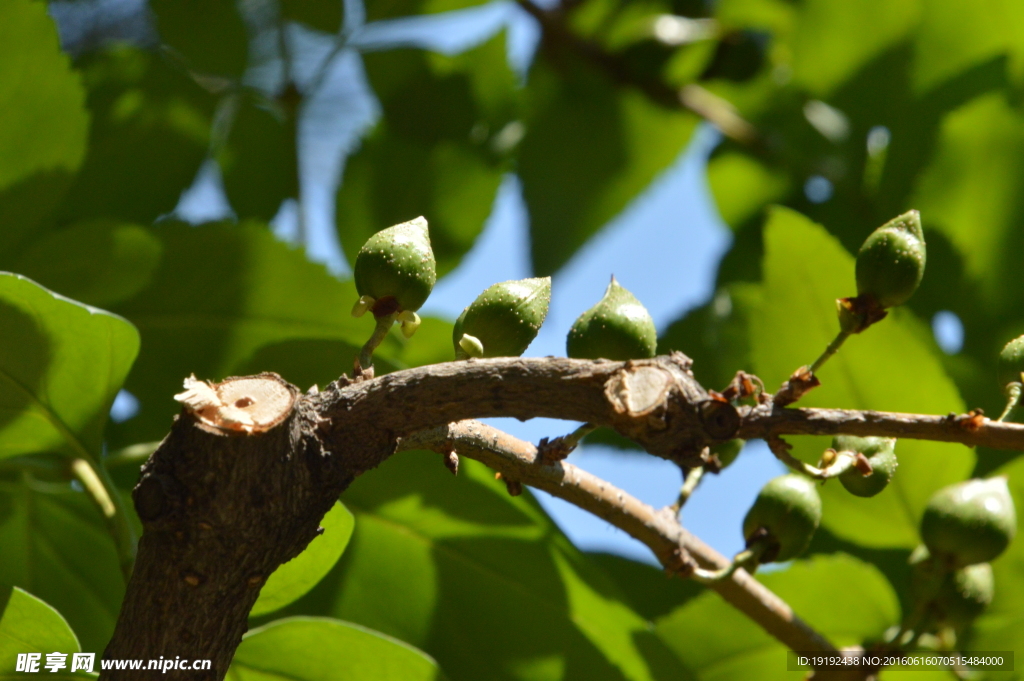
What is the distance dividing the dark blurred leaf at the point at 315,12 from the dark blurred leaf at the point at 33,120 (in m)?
0.77

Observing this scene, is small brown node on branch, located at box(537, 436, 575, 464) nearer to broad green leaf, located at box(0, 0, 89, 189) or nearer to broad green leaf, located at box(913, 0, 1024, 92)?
broad green leaf, located at box(0, 0, 89, 189)

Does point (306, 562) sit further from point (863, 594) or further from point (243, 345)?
point (863, 594)

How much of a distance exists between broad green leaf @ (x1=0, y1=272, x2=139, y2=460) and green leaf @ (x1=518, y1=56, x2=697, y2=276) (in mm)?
1191

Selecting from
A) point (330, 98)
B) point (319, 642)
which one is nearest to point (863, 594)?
point (319, 642)

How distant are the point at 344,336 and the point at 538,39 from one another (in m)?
1.30

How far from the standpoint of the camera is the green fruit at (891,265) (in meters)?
0.78

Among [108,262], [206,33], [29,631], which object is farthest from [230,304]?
[206,33]

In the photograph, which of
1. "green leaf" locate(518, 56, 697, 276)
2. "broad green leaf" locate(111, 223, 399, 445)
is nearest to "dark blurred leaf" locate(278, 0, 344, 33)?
"green leaf" locate(518, 56, 697, 276)

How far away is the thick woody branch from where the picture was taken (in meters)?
0.78

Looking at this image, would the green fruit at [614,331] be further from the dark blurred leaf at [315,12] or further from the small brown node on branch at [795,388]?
the dark blurred leaf at [315,12]

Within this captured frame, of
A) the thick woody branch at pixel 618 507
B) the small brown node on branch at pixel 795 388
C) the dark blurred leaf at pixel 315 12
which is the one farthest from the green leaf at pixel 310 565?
the dark blurred leaf at pixel 315 12

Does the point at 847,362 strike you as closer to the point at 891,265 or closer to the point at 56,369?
the point at 891,265

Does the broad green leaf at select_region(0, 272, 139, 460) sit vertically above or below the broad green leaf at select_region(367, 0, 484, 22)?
below

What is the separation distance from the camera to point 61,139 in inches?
40.6
